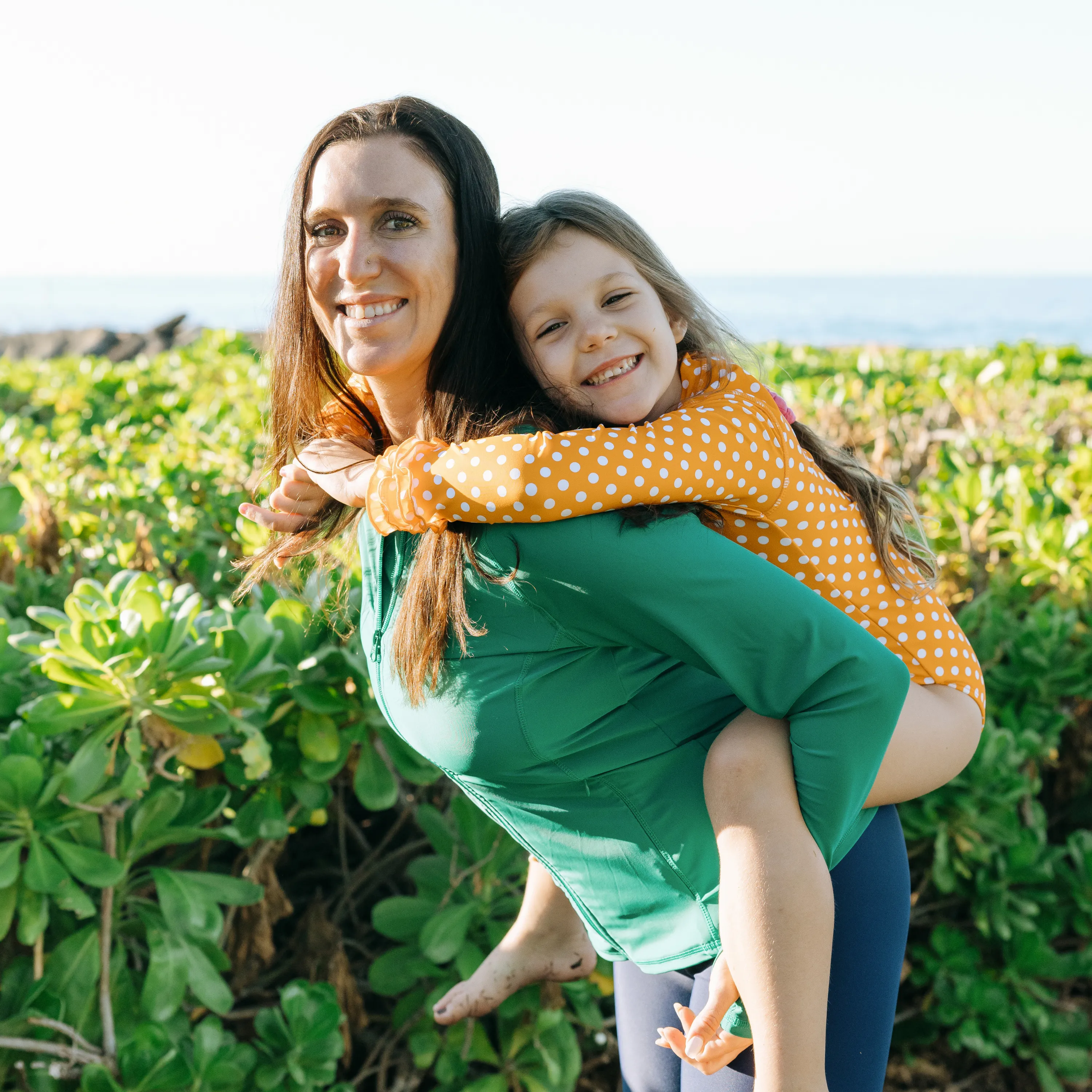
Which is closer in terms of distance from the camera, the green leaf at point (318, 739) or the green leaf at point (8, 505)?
the green leaf at point (318, 739)

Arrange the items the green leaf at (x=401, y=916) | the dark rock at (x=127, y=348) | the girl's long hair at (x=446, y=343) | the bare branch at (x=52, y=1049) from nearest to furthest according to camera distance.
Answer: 1. the girl's long hair at (x=446, y=343)
2. the bare branch at (x=52, y=1049)
3. the green leaf at (x=401, y=916)
4. the dark rock at (x=127, y=348)

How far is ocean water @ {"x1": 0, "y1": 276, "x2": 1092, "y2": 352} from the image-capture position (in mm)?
39281

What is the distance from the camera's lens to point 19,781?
1792mm

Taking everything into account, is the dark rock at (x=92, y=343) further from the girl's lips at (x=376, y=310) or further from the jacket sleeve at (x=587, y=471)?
the jacket sleeve at (x=587, y=471)

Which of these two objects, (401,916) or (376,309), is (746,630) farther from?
(401,916)

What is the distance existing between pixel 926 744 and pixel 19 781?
1511 mm

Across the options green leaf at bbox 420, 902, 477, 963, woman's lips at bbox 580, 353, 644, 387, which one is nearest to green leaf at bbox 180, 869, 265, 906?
green leaf at bbox 420, 902, 477, 963

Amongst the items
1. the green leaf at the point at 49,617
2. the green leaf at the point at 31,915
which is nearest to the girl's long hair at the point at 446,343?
the green leaf at the point at 49,617

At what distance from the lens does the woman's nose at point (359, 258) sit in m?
1.52

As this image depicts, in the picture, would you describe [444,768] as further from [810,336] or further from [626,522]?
[810,336]

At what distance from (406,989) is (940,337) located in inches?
2057

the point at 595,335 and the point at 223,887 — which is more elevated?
the point at 595,335

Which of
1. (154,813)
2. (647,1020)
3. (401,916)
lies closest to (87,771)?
(154,813)

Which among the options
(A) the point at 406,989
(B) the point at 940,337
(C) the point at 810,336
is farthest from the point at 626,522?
(B) the point at 940,337
